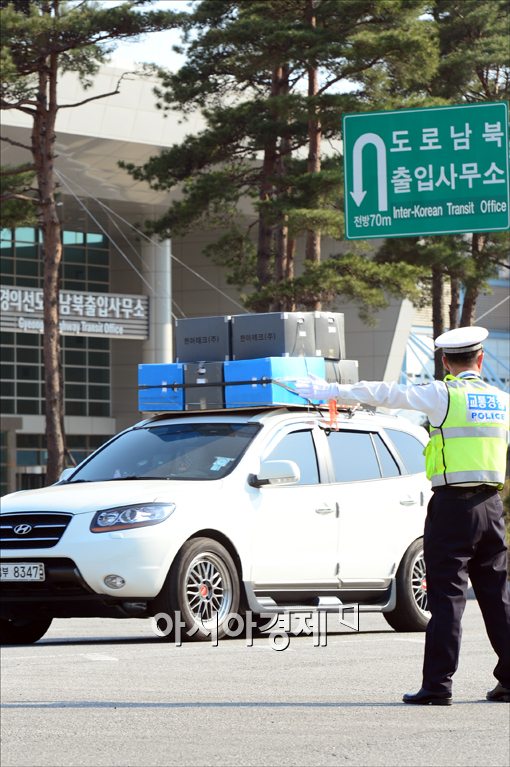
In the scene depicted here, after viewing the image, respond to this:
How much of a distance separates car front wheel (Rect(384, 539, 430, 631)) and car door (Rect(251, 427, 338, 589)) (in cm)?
80

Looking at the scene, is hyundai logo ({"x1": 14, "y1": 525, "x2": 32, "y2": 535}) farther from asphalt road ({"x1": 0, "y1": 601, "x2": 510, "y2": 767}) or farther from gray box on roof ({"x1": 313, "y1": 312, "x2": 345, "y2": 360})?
gray box on roof ({"x1": 313, "y1": 312, "x2": 345, "y2": 360})

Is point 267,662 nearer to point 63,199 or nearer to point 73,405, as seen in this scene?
point 63,199

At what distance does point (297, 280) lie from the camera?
3538 cm

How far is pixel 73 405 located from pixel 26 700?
50936 millimetres

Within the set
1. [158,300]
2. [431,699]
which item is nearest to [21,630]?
[431,699]

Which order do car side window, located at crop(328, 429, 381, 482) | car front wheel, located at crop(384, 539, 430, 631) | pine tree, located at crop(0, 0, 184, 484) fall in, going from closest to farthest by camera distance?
car side window, located at crop(328, 429, 381, 482), car front wheel, located at crop(384, 539, 430, 631), pine tree, located at crop(0, 0, 184, 484)

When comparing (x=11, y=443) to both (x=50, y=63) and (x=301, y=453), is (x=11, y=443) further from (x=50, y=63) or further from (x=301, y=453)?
(x=301, y=453)

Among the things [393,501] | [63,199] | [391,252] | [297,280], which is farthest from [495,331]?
[393,501]

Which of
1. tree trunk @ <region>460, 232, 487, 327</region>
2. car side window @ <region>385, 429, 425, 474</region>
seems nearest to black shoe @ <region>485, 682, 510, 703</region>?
car side window @ <region>385, 429, 425, 474</region>

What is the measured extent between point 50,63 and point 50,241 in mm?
3721

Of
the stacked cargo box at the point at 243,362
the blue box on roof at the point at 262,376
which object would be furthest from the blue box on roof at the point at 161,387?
the blue box on roof at the point at 262,376

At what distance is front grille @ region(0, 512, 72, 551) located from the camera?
11.9m

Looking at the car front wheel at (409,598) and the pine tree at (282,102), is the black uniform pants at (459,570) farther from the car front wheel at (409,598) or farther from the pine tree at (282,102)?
the pine tree at (282,102)

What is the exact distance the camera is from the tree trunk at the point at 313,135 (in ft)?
115
